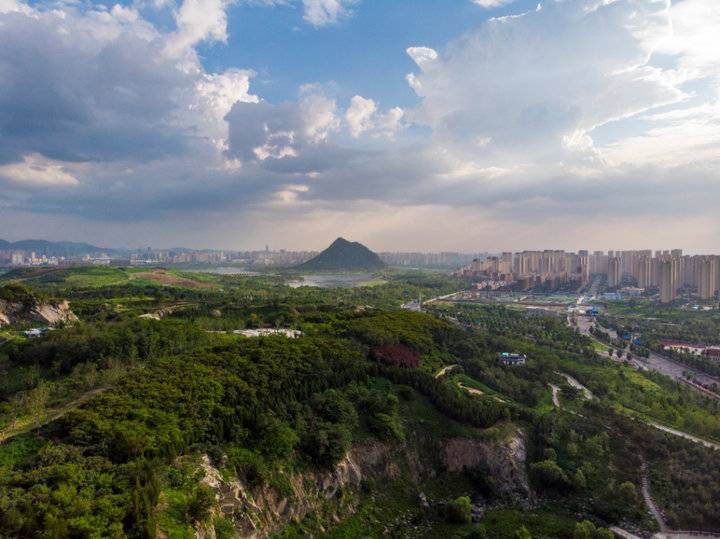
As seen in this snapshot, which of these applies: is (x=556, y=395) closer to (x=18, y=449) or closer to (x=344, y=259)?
(x=18, y=449)

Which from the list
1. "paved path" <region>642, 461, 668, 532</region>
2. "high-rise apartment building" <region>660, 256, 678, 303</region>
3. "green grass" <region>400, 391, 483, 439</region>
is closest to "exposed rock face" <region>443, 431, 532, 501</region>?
"green grass" <region>400, 391, 483, 439</region>

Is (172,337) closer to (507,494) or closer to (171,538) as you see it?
(171,538)

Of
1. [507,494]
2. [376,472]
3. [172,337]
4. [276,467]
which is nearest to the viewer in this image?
[276,467]

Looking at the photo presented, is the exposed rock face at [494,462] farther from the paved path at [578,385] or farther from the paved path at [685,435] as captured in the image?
the paved path at [578,385]

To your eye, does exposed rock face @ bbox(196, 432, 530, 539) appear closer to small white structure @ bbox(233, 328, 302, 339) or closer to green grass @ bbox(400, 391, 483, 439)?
green grass @ bbox(400, 391, 483, 439)

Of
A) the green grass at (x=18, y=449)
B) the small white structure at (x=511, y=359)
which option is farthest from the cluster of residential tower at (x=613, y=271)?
the green grass at (x=18, y=449)

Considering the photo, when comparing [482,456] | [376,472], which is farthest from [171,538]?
[482,456]

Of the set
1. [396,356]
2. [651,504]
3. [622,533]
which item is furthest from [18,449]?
[651,504]
